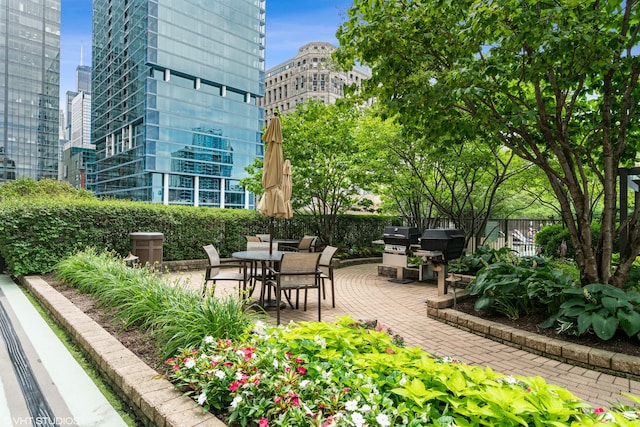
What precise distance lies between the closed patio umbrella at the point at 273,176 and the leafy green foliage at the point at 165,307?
192 centimetres

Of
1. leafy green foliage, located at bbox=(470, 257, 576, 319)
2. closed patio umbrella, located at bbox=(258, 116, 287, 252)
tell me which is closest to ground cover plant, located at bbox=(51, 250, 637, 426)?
leafy green foliage, located at bbox=(470, 257, 576, 319)

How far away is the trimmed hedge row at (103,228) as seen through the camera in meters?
6.80

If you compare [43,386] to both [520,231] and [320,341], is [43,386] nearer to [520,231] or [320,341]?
[320,341]

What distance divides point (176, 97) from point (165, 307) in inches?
2219

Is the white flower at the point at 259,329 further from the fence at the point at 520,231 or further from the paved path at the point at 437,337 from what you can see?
the fence at the point at 520,231

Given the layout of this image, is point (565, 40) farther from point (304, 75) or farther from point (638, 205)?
point (304, 75)

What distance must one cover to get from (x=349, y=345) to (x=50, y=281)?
249 inches

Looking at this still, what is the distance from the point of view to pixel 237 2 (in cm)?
6328

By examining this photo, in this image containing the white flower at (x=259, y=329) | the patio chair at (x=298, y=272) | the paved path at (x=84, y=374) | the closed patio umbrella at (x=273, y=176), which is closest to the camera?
the paved path at (x=84, y=374)

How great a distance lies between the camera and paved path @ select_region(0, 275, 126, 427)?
7.67 ft

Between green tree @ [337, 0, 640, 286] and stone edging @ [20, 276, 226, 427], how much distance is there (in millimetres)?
3606

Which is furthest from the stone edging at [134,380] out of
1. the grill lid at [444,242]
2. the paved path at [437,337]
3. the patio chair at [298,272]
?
the grill lid at [444,242]

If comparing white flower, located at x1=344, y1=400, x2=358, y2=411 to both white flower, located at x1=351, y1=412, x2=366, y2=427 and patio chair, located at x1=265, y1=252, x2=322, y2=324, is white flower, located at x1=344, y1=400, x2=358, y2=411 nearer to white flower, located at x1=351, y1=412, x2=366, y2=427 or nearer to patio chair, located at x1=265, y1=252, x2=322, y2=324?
white flower, located at x1=351, y1=412, x2=366, y2=427

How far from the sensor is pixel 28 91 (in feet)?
230
